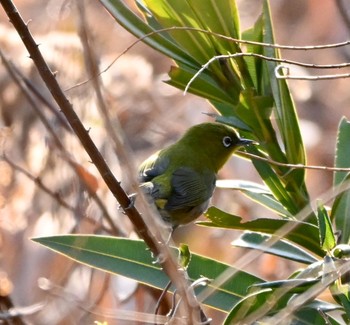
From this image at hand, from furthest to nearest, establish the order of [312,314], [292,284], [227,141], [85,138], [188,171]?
1. [227,141]
2. [188,171]
3. [312,314]
4. [292,284]
5. [85,138]

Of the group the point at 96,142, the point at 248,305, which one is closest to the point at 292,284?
the point at 248,305

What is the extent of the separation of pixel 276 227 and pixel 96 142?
1.21m

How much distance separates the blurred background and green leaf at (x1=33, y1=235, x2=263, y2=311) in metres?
0.31

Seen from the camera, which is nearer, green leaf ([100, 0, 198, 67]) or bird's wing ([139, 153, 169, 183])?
green leaf ([100, 0, 198, 67])

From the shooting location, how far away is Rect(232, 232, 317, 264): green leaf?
6.70 feet

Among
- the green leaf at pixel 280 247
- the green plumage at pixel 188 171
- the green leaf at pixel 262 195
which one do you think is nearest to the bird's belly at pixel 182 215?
A: the green plumage at pixel 188 171

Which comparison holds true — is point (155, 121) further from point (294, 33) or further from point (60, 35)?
point (294, 33)

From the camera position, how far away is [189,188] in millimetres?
2928

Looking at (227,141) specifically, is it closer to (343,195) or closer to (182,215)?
(182,215)

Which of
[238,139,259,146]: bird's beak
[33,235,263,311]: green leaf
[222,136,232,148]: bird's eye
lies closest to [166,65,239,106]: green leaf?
[238,139,259,146]: bird's beak

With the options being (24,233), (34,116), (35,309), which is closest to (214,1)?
(35,309)

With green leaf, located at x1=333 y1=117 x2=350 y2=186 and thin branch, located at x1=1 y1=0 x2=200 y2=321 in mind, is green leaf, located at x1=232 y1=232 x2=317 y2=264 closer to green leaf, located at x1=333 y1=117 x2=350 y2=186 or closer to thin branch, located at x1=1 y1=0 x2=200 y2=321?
green leaf, located at x1=333 y1=117 x2=350 y2=186

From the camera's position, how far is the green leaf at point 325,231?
182 cm

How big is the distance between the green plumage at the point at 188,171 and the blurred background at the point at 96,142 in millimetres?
152
